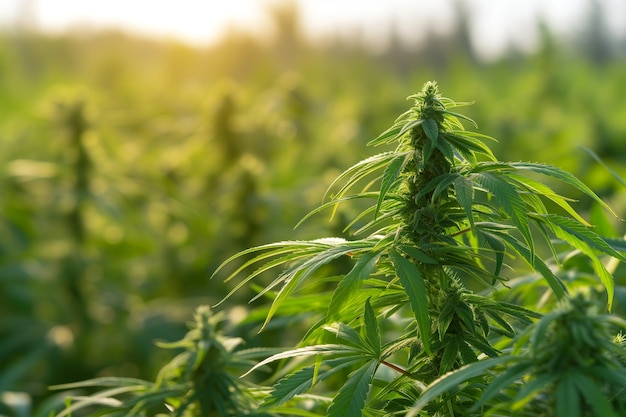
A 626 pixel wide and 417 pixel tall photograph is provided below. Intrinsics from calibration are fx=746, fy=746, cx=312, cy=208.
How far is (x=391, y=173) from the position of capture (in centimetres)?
54

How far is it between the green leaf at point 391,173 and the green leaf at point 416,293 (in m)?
0.05

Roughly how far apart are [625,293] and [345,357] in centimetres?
55

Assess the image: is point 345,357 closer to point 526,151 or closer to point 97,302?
point 97,302

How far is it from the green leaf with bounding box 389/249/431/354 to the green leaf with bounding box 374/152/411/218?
0.15 feet

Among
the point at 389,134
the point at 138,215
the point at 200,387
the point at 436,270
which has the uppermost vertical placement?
the point at 389,134

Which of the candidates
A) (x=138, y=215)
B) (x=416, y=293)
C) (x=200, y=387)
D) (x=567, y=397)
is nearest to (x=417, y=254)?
(x=416, y=293)

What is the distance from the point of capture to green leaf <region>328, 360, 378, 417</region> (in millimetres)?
518

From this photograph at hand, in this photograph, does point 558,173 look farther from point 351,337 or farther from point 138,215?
point 138,215

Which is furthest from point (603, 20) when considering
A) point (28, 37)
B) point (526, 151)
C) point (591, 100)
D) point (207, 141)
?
point (207, 141)

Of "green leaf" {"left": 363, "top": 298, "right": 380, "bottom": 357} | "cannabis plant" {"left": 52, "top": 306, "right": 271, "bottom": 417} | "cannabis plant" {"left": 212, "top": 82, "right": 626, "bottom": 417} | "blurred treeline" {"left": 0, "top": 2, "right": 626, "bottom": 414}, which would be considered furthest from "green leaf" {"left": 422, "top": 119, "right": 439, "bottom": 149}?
"blurred treeline" {"left": 0, "top": 2, "right": 626, "bottom": 414}

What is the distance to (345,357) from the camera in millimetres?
583

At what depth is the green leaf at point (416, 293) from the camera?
1.65 ft

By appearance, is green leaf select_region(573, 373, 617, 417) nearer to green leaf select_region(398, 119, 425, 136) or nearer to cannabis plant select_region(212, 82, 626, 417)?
cannabis plant select_region(212, 82, 626, 417)

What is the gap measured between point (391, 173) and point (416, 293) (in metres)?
0.09
